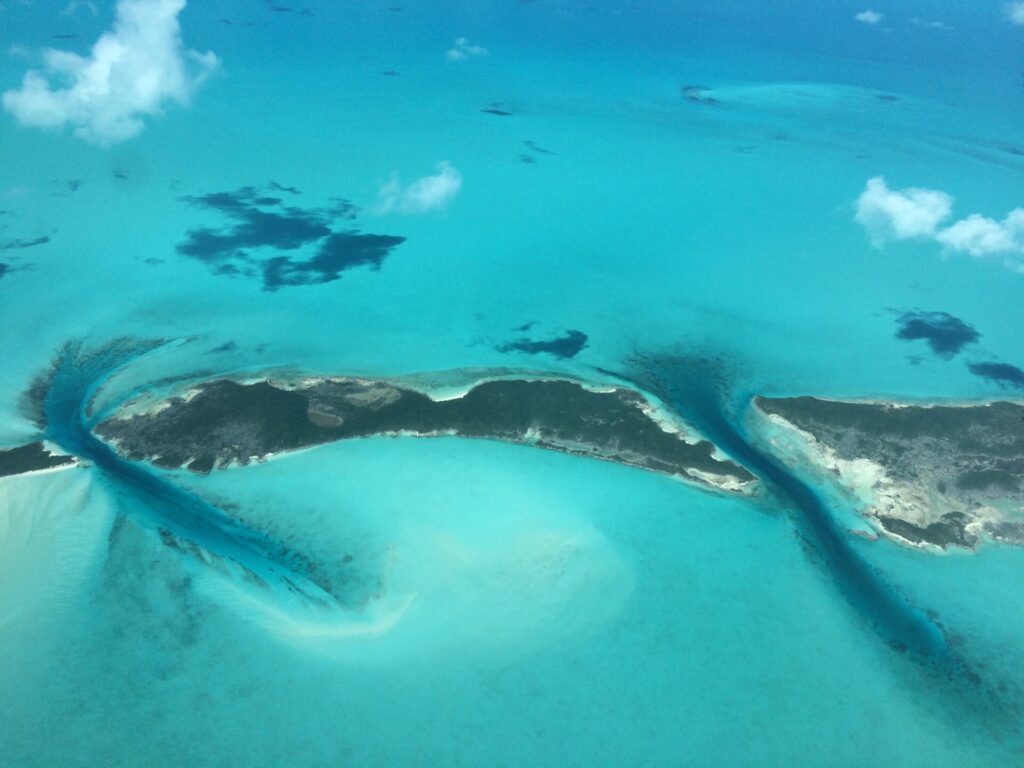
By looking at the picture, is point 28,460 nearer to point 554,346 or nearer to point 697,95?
point 554,346

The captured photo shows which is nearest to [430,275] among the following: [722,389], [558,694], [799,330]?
[722,389]

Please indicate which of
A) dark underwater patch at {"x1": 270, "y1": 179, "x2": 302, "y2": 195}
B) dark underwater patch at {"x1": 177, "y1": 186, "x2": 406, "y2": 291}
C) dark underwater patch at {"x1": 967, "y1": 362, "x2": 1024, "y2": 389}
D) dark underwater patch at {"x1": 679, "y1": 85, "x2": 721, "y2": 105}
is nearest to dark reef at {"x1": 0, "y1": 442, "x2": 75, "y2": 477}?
dark underwater patch at {"x1": 177, "y1": 186, "x2": 406, "y2": 291}

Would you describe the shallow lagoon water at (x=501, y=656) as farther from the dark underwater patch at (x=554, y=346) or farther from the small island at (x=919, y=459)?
the dark underwater patch at (x=554, y=346)

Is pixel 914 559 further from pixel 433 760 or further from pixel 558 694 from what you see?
pixel 433 760

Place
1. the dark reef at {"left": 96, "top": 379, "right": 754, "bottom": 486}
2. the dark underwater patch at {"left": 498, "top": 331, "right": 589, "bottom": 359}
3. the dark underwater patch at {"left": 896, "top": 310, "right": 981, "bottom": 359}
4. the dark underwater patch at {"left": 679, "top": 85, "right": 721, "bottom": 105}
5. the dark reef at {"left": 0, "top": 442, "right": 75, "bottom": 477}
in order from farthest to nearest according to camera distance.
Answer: the dark underwater patch at {"left": 679, "top": 85, "right": 721, "bottom": 105} → the dark underwater patch at {"left": 896, "top": 310, "right": 981, "bottom": 359} → the dark underwater patch at {"left": 498, "top": 331, "right": 589, "bottom": 359} → the dark reef at {"left": 96, "top": 379, "right": 754, "bottom": 486} → the dark reef at {"left": 0, "top": 442, "right": 75, "bottom": 477}

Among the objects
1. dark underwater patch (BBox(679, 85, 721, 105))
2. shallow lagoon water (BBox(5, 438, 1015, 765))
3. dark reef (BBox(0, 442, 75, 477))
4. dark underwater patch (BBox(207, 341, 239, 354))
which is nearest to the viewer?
shallow lagoon water (BBox(5, 438, 1015, 765))

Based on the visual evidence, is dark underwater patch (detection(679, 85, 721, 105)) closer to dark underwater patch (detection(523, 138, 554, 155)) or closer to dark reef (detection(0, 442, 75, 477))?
Answer: dark underwater patch (detection(523, 138, 554, 155))

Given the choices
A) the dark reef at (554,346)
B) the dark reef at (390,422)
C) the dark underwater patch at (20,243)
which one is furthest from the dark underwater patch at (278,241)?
the dark reef at (554,346)
